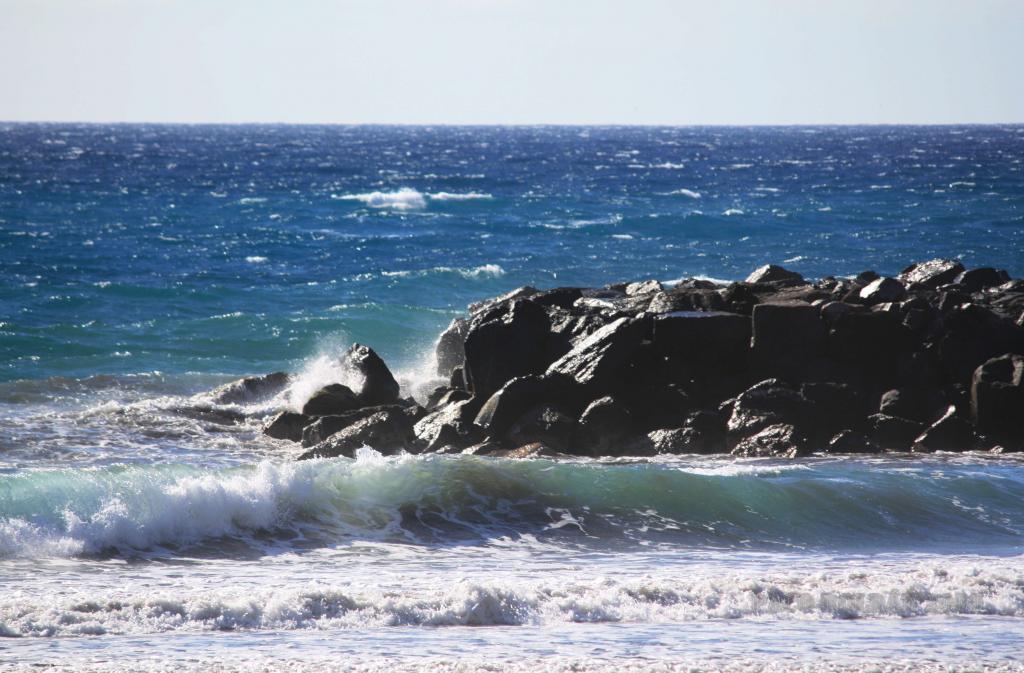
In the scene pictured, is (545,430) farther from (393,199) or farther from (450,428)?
(393,199)

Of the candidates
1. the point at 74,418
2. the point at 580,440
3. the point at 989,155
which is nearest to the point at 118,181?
the point at 74,418

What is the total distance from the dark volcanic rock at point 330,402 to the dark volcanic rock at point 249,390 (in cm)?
207

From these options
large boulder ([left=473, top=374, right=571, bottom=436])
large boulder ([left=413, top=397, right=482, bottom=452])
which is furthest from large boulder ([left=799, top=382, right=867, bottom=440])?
large boulder ([left=413, top=397, right=482, bottom=452])

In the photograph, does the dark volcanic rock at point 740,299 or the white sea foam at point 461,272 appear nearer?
the dark volcanic rock at point 740,299

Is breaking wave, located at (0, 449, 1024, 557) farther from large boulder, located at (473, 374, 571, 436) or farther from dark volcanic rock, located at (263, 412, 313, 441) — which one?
dark volcanic rock, located at (263, 412, 313, 441)

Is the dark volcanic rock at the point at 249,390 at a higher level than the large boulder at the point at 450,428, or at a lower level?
lower

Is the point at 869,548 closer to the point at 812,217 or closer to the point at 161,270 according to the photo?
the point at 161,270

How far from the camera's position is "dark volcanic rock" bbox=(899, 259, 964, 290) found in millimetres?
20438

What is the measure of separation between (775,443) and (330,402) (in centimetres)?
623

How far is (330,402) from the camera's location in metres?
16.8

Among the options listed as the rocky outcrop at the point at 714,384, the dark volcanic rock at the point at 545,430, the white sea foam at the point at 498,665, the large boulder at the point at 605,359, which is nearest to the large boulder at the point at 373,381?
the rocky outcrop at the point at 714,384

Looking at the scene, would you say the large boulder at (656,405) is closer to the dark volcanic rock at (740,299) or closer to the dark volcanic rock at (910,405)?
the dark volcanic rock at (740,299)

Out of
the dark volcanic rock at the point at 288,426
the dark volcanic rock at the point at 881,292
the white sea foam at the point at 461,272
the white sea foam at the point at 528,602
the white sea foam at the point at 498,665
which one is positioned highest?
the dark volcanic rock at the point at 881,292

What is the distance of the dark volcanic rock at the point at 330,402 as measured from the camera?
1678 centimetres
